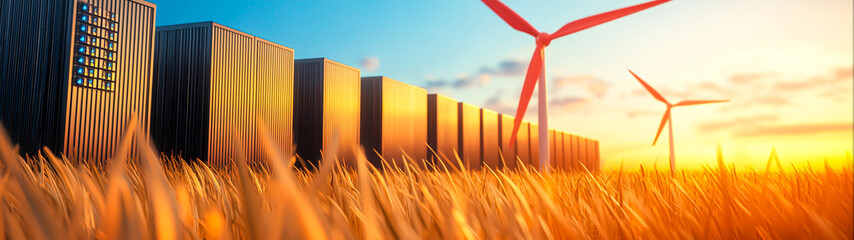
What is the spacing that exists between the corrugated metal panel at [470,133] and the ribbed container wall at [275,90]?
8.42 metres

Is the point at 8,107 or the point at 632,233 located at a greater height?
the point at 8,107

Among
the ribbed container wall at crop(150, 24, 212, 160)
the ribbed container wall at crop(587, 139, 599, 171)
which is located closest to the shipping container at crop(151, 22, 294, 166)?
the ribbed container wall at crop(150, 24, 212, 160)

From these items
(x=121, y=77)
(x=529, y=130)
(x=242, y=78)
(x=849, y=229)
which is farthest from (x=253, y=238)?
(x=529, y=130)

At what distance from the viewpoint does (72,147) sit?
6328mm

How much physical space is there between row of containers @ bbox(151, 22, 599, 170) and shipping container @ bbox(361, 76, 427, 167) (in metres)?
0.03

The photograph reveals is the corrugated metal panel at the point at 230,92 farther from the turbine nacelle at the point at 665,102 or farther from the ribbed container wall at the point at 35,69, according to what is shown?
the turbine nacelle at the point at 665,102

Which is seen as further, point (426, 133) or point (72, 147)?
point (426, 133)

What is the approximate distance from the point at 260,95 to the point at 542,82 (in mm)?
4906

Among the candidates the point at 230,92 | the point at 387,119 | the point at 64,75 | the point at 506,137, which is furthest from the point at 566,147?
the point at 64,75

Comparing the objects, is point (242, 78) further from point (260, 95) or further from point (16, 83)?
point (16, 83)

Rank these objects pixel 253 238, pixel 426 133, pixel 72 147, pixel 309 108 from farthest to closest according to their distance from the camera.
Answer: pixel 426 133
pixel 309 108
pixel 72 147
pixel 253 238

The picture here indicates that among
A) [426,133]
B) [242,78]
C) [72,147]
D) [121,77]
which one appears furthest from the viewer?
[426,133]

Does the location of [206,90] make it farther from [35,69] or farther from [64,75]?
[35,69]

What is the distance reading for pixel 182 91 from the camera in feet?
27.3
